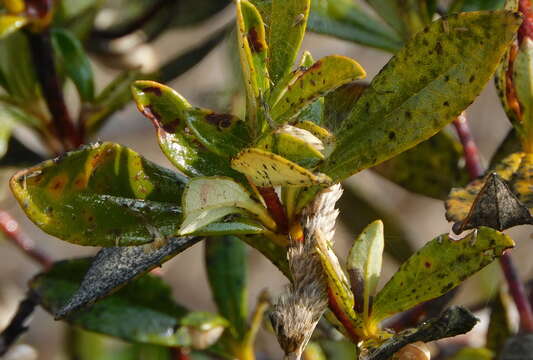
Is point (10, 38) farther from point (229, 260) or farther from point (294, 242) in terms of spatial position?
point (294, 242)

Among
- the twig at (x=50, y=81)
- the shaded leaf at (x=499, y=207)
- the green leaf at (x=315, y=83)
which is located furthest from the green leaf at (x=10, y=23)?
the shaded leaf at (x=499, y=207)

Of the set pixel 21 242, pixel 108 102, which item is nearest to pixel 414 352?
pixel 108 102

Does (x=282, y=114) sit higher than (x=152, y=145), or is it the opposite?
(x=282, y=114)

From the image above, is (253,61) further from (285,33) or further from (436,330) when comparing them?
(436,330)

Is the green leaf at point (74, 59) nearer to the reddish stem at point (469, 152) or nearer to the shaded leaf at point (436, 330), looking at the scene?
the reddish stem at point (469, 152)

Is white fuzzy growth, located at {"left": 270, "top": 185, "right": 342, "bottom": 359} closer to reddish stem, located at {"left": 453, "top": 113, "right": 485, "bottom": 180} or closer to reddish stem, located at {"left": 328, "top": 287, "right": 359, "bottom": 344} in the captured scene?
reddish stem, located at {"left": 328, "top": 287, "right": 359, "bottom": 344}

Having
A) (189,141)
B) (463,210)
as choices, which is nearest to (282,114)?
(189,141)
